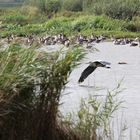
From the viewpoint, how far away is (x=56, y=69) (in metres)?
5.24

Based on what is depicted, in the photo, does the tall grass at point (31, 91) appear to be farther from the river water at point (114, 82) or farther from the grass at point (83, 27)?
the grass at point (83, 27)

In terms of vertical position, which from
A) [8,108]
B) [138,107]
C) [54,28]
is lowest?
[54,28]

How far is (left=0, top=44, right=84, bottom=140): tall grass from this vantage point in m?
4.98

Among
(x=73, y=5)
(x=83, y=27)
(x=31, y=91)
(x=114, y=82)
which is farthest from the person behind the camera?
(x=73, y=5)

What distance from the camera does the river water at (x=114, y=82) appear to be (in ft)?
25.4

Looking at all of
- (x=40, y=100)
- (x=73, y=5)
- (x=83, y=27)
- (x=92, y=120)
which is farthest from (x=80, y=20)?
(x=40, y=100)

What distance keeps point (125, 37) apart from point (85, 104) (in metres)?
23.0

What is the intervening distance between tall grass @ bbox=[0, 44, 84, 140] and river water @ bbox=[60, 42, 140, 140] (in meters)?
0.39

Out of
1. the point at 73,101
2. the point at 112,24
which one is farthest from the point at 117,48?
the point at 73,101

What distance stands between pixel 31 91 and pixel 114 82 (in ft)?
26.0

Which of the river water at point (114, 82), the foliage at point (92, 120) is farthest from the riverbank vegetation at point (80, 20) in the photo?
the foliage at point (92, 120)

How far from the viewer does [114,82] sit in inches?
511

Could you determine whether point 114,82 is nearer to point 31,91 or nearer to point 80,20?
point 31,91

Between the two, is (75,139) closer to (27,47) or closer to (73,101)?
(27,47)
